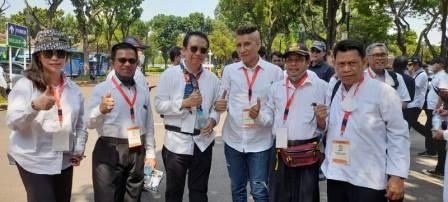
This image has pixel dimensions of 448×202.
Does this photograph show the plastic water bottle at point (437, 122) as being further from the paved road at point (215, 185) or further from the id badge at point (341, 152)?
the paved road at point (215, 185)

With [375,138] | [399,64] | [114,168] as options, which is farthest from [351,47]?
[399,64]

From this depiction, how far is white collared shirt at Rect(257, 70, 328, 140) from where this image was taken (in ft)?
12.7

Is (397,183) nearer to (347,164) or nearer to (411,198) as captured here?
(347,164)

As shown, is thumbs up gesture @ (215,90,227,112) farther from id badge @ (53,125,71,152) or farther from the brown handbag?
id badge @ (53,125,71,152)

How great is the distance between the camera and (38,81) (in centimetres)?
340

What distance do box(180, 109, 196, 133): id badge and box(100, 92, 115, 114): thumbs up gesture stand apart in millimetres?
755

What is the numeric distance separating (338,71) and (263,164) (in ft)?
4.41

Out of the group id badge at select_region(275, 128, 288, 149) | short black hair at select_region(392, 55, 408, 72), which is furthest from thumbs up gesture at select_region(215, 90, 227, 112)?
short black hair at select_region(392, 55, 408, 72)

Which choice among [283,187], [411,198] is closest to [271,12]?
[411,198]

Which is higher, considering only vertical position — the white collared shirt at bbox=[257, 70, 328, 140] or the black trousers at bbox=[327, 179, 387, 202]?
the white collared shirt at bbox=[257, 70, 328, 140]

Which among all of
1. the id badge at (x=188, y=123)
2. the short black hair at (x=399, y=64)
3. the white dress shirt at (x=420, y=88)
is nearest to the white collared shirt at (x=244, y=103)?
the id badge at (x=188, y=123)

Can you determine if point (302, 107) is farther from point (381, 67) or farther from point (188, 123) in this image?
point (381, 67)

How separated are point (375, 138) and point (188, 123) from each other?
1682 millimetres

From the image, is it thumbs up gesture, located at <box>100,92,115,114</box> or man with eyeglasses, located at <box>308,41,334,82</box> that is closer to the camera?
thumbs up gesture, located at <box>100,92,115,114</box>
